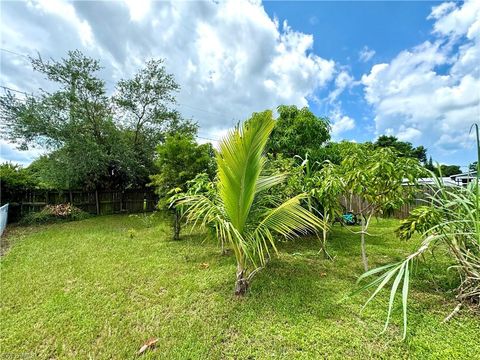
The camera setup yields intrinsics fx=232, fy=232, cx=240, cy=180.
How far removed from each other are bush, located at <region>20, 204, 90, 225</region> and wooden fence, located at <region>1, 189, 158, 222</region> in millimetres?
485

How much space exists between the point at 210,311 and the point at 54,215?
27.2 feet

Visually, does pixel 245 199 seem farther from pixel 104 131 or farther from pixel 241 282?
pixel 104 131

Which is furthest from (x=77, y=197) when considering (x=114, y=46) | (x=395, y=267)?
(x=395, y=267)

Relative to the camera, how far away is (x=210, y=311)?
98.5 inches

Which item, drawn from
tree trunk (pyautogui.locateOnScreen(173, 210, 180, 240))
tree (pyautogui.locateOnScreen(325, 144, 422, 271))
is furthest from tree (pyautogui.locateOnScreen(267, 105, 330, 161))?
tree (pyautogui.locateOnScreen(325, 144, 422, 271))

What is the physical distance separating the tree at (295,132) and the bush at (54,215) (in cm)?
740

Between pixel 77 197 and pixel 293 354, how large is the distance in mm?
10159

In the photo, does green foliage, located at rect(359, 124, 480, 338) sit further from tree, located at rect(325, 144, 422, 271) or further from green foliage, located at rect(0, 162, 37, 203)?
green foliage, located at rect(0, 162, 37, 203)

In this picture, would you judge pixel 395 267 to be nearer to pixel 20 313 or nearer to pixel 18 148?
pixel 20 313

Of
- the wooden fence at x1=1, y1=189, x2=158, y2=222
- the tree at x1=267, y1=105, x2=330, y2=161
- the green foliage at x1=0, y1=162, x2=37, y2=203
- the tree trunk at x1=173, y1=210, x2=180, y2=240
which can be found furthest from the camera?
the wooden fence at x1=1, y1=189, x2=158, y2=222

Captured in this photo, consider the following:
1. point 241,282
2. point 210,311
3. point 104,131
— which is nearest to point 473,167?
point 241,282

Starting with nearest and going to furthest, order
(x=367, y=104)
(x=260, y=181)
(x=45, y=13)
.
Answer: (x=260, y=181), (x=45, y=13), (x=367, y=104)

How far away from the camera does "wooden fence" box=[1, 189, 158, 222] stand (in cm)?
784

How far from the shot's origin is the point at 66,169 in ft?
26.4
